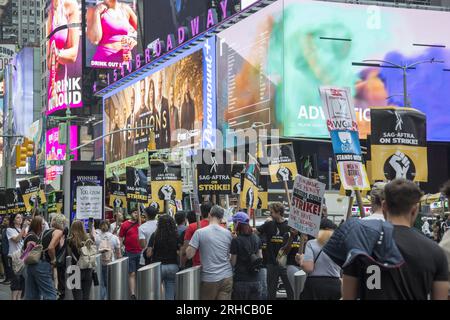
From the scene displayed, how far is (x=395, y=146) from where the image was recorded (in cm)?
1253

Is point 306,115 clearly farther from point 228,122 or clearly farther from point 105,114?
point 105,114

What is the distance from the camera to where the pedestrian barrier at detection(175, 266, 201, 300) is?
11.0m

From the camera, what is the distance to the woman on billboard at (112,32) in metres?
98.9

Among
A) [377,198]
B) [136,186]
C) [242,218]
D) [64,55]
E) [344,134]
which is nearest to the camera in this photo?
[377,198]

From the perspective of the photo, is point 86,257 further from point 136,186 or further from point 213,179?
point 136,186

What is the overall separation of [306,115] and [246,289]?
133ft

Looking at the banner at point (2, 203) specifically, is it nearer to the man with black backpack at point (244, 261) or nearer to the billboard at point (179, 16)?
the man with black backpack at point (244, 261)

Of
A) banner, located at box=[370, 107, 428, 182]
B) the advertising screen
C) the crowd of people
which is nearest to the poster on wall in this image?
the crowd of people

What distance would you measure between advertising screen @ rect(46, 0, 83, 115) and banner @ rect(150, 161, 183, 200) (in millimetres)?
75958

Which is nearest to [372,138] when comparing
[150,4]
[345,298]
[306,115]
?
[345,298]

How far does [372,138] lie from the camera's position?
12625mm

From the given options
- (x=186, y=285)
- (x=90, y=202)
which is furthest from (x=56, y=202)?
(x=186, y=285)

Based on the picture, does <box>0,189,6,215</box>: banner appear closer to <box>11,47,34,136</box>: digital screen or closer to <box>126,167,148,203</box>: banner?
<box>126,167,148,203</box>: banner

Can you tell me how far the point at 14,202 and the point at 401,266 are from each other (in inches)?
928
